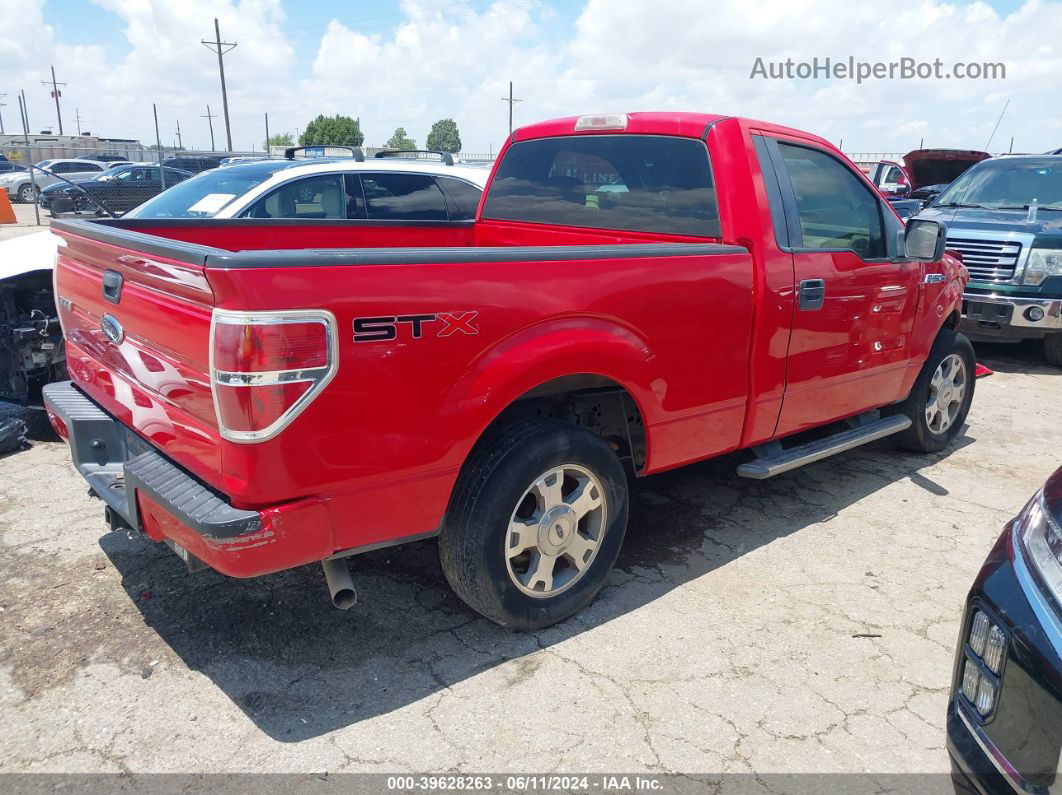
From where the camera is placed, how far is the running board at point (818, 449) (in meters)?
3.91

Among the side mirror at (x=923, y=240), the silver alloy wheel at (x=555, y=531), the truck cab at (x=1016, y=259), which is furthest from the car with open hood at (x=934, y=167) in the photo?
the silver alloy wheel at (x=555, y=531)

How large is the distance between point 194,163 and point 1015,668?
31345 mm

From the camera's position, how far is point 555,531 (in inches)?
124

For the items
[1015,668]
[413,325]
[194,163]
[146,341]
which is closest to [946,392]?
[1015,668]

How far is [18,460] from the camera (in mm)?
4973

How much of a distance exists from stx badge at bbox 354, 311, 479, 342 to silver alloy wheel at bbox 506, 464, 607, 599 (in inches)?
27.6

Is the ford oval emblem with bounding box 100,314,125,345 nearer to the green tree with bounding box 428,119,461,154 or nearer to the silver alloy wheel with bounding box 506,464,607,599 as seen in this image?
the silver alloy wheel with bounding box 506,464,607,599

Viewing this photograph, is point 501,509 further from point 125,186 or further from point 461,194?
point 125,186

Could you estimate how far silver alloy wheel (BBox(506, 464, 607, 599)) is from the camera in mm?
3066

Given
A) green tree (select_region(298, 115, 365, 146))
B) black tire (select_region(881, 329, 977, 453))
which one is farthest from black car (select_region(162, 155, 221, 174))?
green tree (select_region(298, 115, 365, 146))

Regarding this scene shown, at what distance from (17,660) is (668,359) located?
2.72m

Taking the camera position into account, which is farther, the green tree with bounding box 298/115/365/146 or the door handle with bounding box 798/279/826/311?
the green tree with bounding box 298/115/365/146

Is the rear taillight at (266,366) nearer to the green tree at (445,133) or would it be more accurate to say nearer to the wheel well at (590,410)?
the wheel well at (590,410)

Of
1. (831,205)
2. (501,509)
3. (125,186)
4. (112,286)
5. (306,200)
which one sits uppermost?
(831,205)
